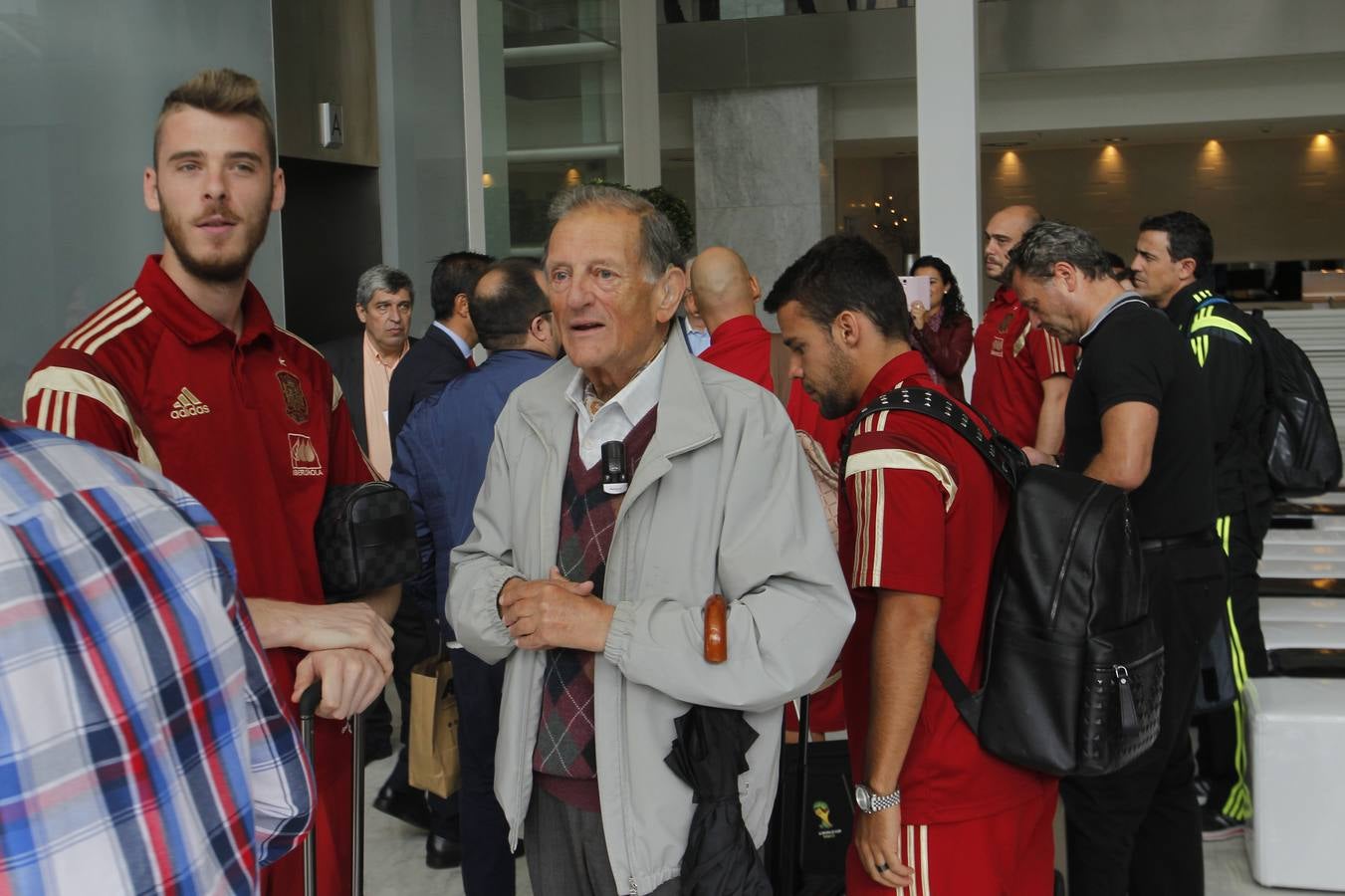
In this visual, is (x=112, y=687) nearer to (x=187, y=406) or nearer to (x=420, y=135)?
(x=187, y=406)

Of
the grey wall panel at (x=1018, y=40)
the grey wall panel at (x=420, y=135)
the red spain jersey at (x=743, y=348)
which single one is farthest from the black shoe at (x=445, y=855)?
the grey wall panel at (x=1018, y=40)

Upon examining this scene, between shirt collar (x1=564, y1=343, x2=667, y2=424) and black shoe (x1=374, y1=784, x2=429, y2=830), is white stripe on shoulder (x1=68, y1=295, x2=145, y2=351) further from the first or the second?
black shoe (x1=374, y1=784, x2=429, y2=830)

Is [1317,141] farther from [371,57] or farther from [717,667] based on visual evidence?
[717,667]

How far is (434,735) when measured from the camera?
9.94 feet

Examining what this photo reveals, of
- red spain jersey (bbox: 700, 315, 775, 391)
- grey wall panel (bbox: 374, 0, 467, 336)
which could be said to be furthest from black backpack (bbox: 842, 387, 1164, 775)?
grey wall panel (bbox: 374, 0, 467, 336)

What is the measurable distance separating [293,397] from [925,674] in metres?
1.10

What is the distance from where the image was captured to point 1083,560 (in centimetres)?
207

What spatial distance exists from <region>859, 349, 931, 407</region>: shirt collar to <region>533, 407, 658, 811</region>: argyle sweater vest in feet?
1.77

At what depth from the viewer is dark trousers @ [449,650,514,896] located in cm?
337

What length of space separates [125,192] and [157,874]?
14.5 ft

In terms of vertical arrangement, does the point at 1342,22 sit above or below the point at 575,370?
A: above

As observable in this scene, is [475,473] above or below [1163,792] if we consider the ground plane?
above

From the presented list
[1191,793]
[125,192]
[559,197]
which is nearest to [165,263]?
[559,197]

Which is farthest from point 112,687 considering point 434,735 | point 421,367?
point 421,367
